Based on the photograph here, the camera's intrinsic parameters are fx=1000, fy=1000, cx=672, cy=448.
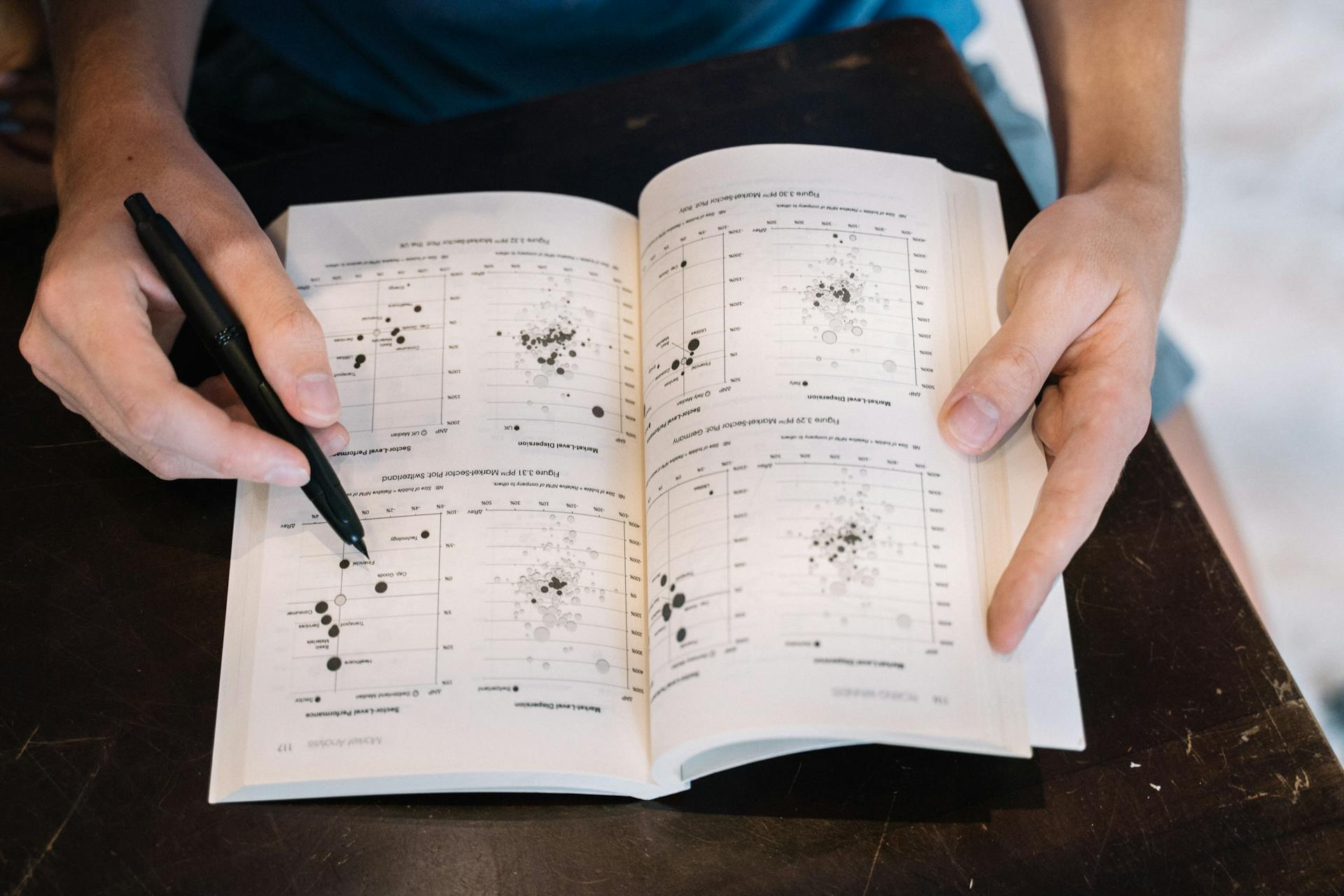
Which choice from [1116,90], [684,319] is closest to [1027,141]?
[1116,90]

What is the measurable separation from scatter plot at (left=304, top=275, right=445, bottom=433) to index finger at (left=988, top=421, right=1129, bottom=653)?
0.38m

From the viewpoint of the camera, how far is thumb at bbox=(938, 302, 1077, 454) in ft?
2.04

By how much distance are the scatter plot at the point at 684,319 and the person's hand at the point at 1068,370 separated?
155mm

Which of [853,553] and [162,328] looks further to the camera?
[162,328]

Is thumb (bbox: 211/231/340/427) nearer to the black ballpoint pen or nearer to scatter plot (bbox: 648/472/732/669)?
the black ballpoint pen

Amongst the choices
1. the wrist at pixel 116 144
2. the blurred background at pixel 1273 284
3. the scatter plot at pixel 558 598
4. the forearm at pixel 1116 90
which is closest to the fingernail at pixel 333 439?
the scatter plot at pixel 558 598

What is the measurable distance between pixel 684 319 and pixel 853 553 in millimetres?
200

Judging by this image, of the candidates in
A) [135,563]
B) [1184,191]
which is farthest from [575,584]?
[1184,191]

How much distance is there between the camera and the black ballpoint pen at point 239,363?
0.61 meters

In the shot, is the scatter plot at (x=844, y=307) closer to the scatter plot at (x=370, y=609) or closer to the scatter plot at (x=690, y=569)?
the scatter plot at (x=690, y=569)

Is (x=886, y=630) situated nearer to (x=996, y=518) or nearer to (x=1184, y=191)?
(x=996, y=518)

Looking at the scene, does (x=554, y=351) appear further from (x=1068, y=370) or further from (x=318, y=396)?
(x=1068, y=370)

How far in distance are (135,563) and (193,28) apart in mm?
464

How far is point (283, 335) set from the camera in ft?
2.02
